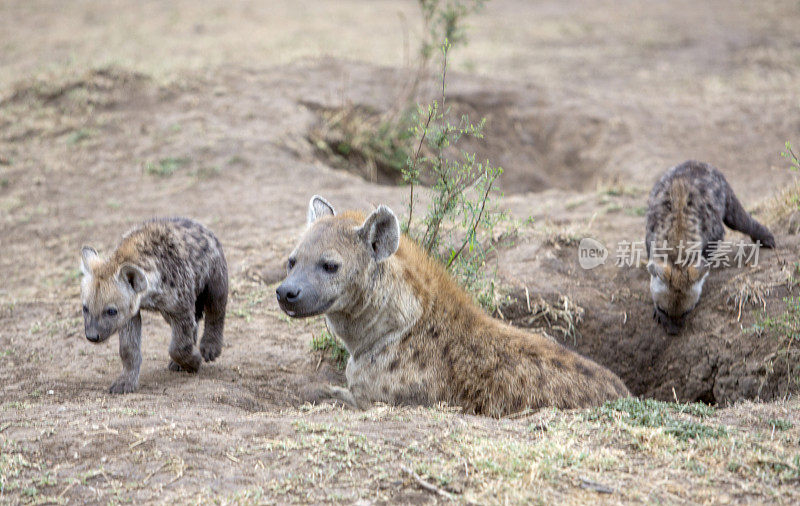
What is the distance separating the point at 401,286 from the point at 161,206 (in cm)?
385

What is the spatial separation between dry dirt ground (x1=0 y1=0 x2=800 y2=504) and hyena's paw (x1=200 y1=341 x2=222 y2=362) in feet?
0.41

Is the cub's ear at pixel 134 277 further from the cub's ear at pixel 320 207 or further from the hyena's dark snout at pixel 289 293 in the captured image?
the cub's ear at pixel 320 207

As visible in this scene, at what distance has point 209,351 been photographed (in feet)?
14.6

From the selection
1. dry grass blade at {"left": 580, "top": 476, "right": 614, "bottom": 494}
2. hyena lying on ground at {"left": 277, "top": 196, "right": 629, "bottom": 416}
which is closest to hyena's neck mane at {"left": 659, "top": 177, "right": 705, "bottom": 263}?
hyena lying on ground at {"left": 277, "top": 196, "right": 629, "bottom": 416}

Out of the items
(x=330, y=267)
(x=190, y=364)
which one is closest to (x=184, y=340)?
(x=190, y=364)

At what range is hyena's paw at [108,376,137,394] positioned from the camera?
3.96 metres

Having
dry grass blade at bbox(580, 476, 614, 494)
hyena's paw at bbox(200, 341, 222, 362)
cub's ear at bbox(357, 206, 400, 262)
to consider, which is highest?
cub's ear at bbox(357, 206, 400, 262)

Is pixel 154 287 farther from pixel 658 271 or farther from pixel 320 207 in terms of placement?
pixel 658 271

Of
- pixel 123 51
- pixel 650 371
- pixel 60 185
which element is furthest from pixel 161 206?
pixel 123 51

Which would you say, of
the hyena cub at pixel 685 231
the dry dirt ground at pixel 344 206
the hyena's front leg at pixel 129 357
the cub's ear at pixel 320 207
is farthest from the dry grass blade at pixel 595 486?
the hyena cub at pixel 685 231

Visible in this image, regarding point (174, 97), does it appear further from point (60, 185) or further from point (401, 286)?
point (401, 286)

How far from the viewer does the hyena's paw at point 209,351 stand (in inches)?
175

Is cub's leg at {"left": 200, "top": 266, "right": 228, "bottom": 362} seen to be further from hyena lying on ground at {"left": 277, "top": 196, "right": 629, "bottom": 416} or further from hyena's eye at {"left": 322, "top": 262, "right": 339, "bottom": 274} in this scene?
hyena's eye at {"left": 322, "top": 262, "right": 339, "bottom": 274}

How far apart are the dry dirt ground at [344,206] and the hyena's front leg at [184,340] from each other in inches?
5.5
